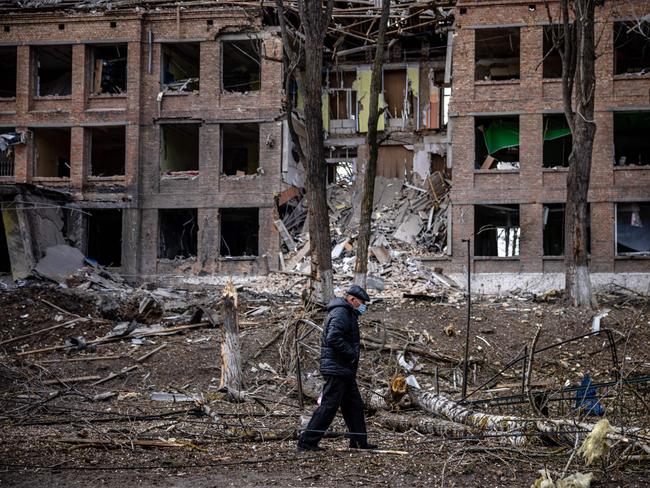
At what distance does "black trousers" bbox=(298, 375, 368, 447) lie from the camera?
7840mm

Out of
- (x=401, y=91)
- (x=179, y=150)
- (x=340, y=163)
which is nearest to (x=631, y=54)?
(x=401, y=91)

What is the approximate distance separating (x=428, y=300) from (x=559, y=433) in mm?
14481

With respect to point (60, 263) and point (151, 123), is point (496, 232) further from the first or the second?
point (60, 263)

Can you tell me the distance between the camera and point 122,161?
33.3 m

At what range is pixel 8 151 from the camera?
1188 inches

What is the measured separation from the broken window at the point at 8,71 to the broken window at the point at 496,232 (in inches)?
822

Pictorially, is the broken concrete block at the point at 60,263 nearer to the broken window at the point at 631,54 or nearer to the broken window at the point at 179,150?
the broken window at the point at 179,150

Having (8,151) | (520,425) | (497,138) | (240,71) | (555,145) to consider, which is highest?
(240,71)

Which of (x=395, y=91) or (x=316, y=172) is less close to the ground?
(x=395, y=91)

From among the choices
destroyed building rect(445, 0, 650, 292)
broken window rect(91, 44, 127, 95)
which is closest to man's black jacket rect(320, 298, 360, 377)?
destroyed building rect(445, 0, 650, 292)

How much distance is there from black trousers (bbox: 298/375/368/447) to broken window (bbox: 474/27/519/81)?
23.0 metres

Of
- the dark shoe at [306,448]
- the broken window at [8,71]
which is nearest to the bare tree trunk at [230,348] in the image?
the dark shoe at [306,448]

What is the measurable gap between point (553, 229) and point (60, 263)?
18246mm

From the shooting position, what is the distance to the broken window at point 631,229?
2666cm
